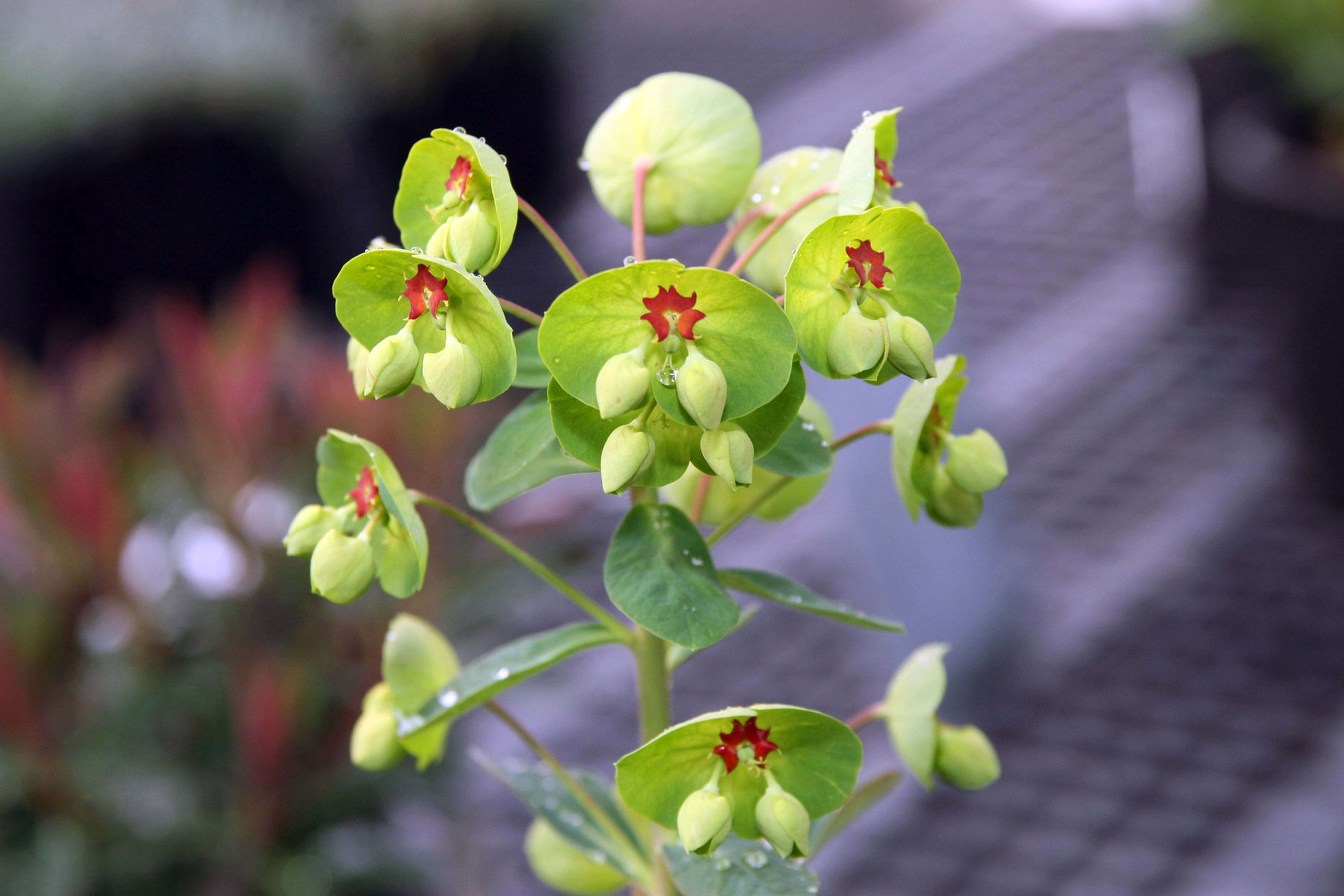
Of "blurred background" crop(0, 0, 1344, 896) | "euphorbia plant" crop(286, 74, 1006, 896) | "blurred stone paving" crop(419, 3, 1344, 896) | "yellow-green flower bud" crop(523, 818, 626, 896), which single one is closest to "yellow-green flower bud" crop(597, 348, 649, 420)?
"euphorbia plant" crop(286, 74, 1006, 896)

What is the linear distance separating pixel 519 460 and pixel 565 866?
19 cm

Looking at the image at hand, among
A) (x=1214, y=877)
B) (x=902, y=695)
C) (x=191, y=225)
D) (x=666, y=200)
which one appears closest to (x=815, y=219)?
(x=666, y=200)

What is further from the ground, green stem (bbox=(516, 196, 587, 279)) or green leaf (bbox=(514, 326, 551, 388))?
green stem (bbox=(516, 196, 587, 279))

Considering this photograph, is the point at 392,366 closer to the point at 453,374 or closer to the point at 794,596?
the point at 453,374

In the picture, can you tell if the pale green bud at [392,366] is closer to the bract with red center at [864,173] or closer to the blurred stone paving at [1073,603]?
the bract with red center at [864,173]

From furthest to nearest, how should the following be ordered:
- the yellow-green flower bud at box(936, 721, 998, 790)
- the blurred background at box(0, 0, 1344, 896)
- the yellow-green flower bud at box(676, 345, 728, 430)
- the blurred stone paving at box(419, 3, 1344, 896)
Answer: the blurred stone paving at box(419, 3, 1344, 896)
the blurred background at box(0, 0, 1344, 896)
the yellow-green flower bud at box(936, 721, 998, 790)
the yellow-green flower bud at box(676, 345, 728, 430)

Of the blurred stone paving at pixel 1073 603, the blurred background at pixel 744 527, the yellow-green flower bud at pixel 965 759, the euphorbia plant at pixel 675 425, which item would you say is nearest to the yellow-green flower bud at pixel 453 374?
the euphorbia plant at pixel 675 425

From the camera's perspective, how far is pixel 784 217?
1.35ft

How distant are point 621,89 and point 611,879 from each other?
228 cm

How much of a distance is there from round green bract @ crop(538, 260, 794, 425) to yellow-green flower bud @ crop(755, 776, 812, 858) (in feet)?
0.36

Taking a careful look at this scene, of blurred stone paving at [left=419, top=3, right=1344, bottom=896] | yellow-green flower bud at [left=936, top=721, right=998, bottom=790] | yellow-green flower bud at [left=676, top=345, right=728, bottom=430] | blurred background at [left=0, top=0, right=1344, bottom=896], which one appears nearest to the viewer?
yellow-green flower bud at [left=676, top=345, right=728, bottom=430]

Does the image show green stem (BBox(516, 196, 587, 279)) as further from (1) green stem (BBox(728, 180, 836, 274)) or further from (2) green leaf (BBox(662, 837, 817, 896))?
(2) green leaf (BBox(662, 837, 817, 896))

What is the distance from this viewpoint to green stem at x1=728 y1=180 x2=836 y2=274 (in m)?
0.40

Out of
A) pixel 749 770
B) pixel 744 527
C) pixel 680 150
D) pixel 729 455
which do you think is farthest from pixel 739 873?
pixel 744 527
